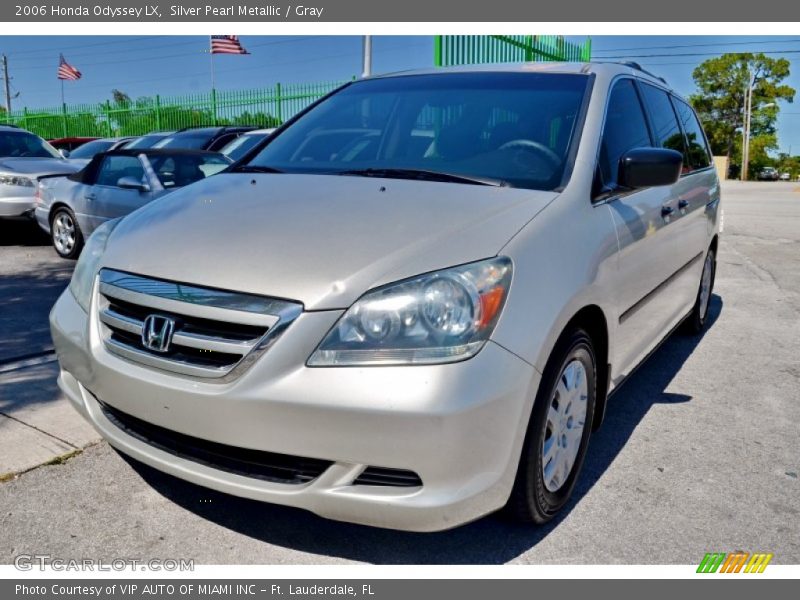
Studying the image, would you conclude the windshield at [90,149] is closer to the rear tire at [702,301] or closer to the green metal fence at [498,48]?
the green metal fence at [498,48]

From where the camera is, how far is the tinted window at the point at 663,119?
13.7ft

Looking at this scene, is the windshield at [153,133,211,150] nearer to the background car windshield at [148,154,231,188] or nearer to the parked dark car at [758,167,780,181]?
the background car windshield at [148,154,231,188]

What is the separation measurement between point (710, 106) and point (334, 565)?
232ft

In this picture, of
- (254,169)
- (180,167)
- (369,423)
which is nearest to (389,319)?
(369,423)

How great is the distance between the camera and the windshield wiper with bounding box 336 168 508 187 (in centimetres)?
296

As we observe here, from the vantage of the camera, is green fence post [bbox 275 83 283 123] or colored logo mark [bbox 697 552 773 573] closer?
colored logo mark [bbox 697 552 773 573]

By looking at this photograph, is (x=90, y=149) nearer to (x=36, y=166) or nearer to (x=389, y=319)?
(x=36, y=166)

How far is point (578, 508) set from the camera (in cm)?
292

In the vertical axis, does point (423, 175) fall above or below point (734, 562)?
above

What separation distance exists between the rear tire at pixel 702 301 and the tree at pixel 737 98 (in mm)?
62679

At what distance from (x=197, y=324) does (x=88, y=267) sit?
2.68ft

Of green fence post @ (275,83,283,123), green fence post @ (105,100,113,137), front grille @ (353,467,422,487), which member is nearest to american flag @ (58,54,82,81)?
green fence post @ (105,100,113,137)

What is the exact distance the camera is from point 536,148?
10.4 ft

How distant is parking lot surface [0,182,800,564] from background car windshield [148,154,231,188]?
402 cm
